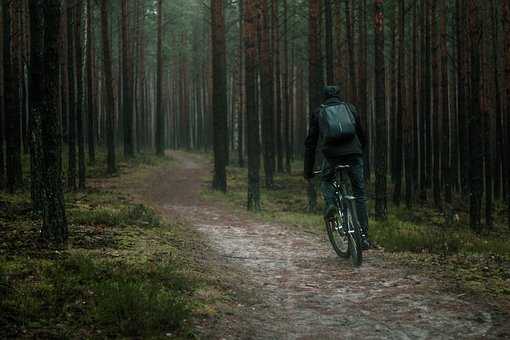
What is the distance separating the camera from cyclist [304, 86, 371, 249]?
24.5ft

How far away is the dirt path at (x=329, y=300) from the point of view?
5.02m

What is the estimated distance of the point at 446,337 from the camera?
15.6 ft

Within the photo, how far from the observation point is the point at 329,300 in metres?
6.15

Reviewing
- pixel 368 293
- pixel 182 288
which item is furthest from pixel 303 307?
pixel 182 288

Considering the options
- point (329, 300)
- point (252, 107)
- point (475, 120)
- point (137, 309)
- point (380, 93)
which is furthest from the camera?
point (252, 107)

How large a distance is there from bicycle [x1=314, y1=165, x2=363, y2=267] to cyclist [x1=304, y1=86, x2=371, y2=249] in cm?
11

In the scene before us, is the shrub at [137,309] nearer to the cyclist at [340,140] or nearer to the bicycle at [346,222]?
the bicycle at [346,222]

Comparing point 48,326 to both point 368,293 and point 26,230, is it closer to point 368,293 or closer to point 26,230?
point 368,293

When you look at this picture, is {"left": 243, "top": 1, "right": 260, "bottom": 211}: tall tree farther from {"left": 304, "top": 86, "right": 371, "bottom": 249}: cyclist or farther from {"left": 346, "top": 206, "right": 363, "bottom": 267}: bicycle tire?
{"left": 346, "top": 206, "right": 363, "bottom": 267}: bicycle tire

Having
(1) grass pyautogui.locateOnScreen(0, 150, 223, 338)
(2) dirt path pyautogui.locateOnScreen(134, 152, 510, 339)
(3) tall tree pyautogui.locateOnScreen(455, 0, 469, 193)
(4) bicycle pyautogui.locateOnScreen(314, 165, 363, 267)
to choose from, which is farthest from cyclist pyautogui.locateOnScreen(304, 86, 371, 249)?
(3) tall tree pyautogui.locateOnScreen(455, 0, 469, 193)

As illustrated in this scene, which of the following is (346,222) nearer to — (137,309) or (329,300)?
(329,300)

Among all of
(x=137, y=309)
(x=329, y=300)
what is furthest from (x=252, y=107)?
(x=137, y=309)

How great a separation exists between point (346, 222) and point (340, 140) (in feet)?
4.05

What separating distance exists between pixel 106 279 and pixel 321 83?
1159 cm
